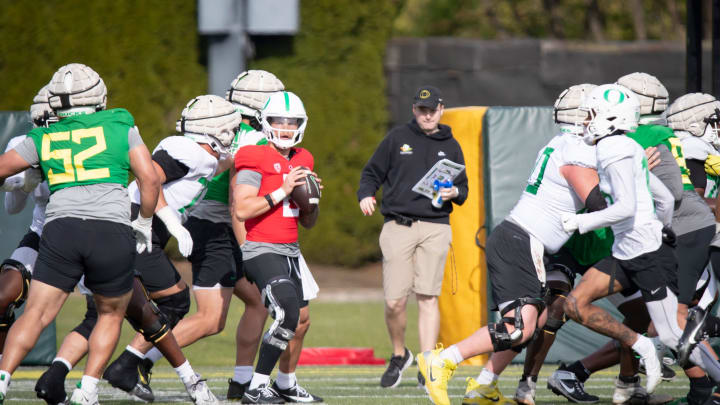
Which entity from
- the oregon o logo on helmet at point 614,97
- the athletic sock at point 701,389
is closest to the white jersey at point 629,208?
the oregon o logo on helmet at point 614,97

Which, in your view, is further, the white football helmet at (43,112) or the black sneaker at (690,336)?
the white football helmet at (43,112)

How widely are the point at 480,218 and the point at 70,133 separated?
4381 millimetres

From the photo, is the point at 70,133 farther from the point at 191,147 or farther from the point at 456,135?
the point at 456,135

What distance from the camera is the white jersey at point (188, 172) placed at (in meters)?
6.52

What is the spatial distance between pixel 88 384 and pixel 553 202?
2821 mm

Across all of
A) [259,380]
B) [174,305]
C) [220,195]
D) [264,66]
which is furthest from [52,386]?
[264,66]

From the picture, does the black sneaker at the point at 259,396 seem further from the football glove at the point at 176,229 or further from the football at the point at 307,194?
the football at the point at 307,194

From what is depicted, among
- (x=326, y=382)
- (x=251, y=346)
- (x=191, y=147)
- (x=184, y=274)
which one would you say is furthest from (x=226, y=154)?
(x=184, y=274)

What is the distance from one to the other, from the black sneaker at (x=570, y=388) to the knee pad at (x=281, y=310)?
1822 millimetres

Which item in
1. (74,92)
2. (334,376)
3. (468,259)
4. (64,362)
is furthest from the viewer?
(468,259)

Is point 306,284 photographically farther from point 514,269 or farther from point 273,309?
point 514,269

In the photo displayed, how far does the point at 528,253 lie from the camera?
612 centimetres

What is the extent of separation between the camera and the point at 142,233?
613cm

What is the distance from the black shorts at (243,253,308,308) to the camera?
629 cm
